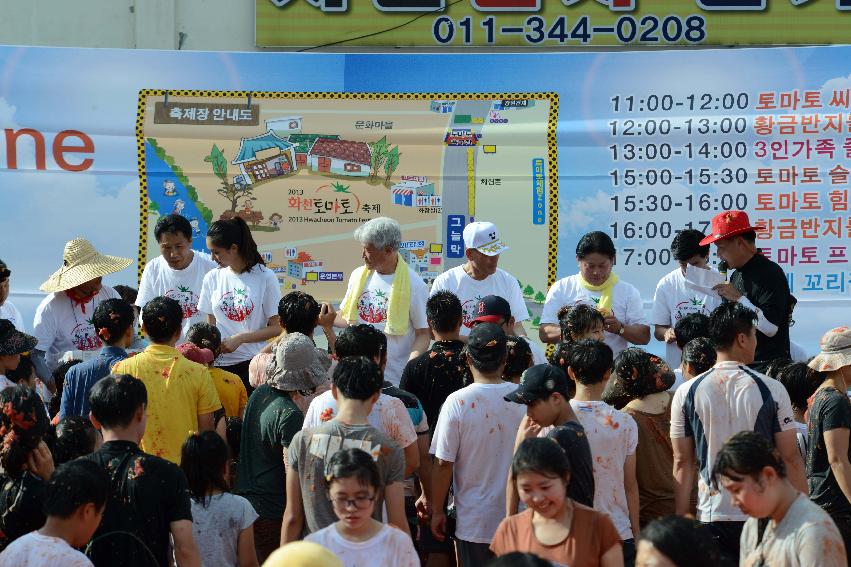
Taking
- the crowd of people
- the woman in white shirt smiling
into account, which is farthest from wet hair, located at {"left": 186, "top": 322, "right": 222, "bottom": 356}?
the woman in white shirt smiling

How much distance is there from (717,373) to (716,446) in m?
0.27

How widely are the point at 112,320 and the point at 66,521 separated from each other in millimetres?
1803

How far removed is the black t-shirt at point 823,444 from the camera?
166 inches

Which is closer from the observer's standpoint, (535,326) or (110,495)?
(110,495)

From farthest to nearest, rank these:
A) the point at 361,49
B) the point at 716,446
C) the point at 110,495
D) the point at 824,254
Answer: the point at 361,49, the point at 824,254, the point at 716,446, the point at 110,495

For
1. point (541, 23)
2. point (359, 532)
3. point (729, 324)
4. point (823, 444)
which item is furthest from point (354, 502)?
point (541, 23)

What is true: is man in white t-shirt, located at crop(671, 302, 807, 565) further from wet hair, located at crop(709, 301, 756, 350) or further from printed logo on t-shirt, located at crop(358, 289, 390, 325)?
printed logo on t-shirt, located at crop(358, 289, 390, 325)

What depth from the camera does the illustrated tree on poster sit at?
Answer: 722cm

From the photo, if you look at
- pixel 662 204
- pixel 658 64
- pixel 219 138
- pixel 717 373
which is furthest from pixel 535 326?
pixel 717 373

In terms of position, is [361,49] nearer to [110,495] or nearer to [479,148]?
[479,148]

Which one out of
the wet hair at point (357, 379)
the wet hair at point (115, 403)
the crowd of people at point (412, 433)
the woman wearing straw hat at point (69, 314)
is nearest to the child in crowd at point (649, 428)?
the crowd of people at point (412, 433)

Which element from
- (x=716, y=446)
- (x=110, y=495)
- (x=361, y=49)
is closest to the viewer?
(x=110, y=495)

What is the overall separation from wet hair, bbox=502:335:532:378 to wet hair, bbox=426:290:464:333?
28 centimetres

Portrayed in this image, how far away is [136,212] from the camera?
7.21 m
